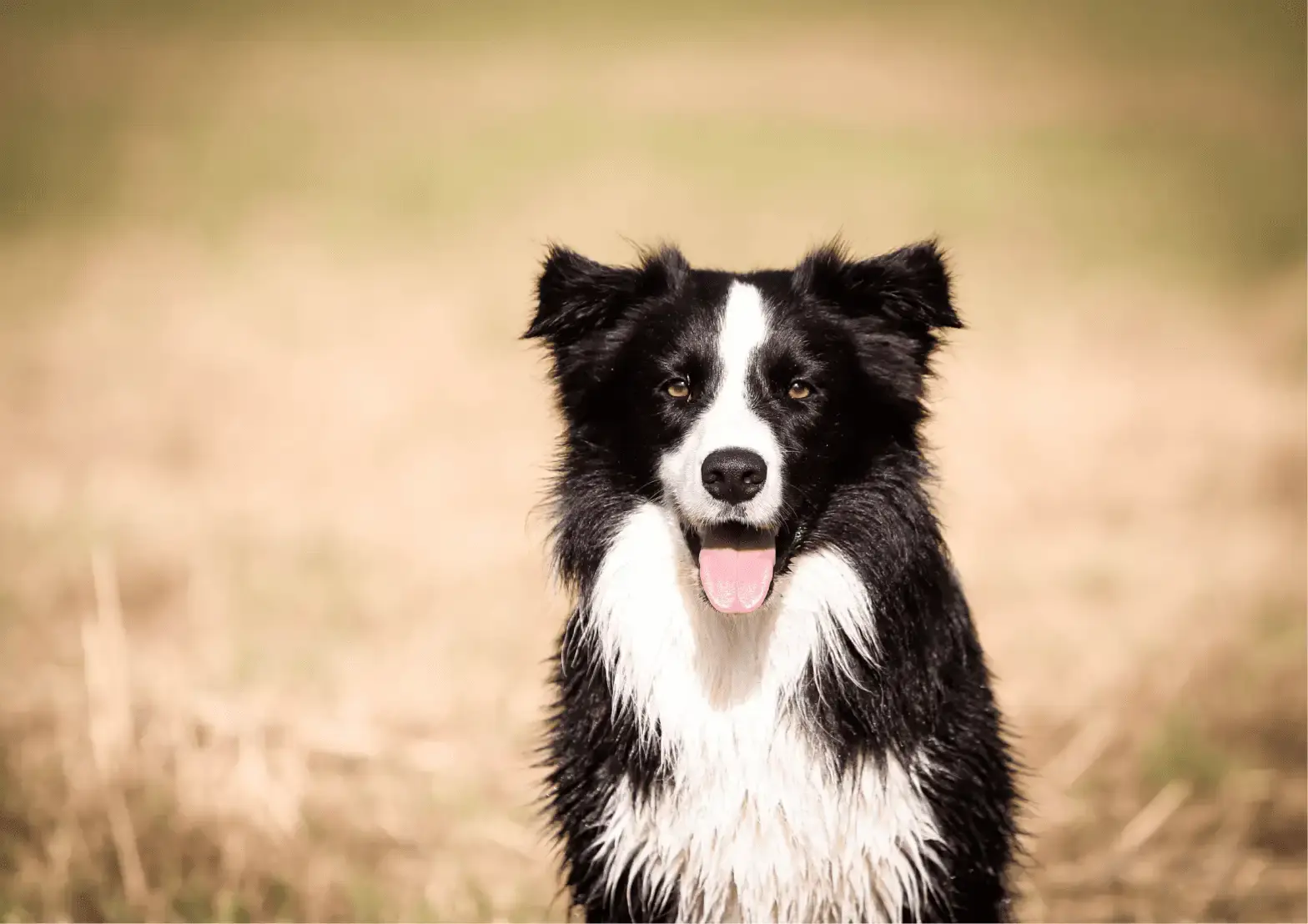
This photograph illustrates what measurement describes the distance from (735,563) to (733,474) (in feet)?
1.04

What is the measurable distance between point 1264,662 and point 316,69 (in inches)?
890

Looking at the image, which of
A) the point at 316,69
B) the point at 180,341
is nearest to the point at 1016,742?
the point at 180,341

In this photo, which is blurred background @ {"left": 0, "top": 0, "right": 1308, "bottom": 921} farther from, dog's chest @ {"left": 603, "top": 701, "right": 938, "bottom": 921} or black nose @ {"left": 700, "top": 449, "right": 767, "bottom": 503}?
dog's chest @ {"left": 603, "top": 701, "right": 938, "bottom": 921}

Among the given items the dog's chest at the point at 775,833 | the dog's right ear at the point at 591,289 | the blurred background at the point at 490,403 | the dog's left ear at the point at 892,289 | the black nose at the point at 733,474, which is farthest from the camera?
A: the blurred background at the point at 490,403

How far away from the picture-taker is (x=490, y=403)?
12.3m

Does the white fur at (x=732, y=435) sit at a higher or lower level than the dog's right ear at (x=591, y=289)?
lower

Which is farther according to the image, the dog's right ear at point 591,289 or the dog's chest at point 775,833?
the dog's right ear at point 591,289

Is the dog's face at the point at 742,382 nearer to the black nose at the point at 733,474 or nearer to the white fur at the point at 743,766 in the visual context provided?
the black nose at the point at 733,474

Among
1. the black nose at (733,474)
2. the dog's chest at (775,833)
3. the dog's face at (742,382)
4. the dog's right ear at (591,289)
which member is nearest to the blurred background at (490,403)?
the dog's face at (742,382)

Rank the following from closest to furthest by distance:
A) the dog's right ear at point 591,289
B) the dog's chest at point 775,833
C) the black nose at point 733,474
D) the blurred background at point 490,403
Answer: the black nose at point 733,474 < the dog's chest at point 775,833 < the dog's right ear at point 591,289 < the blurred background at point 490,403

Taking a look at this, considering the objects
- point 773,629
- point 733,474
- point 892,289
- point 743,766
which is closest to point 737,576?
point 773,629

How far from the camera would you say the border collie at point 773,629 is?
3695 mm

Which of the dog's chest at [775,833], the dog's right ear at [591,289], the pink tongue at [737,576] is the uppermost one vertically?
the dog's right ear at [591,289]

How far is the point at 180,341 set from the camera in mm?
13141
